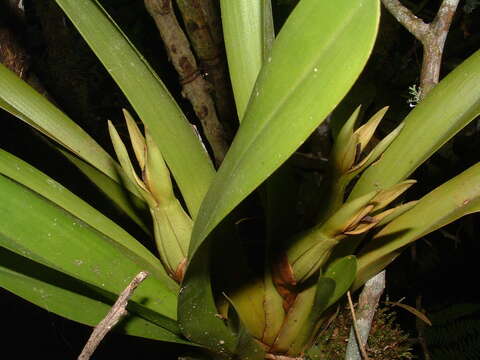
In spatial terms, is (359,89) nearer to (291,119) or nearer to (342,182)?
(342,182)

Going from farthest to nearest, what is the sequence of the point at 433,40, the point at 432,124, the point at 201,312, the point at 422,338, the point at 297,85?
the point at 422,338 → the point at 433,40 → the point at 432,124 → the point at 201,312 → the point at 297,85

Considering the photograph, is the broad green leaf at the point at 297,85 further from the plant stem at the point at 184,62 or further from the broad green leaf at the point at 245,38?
the plant stem at the point at 184,62

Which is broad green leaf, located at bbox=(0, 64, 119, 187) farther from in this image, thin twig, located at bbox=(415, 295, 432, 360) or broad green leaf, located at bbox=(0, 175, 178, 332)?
thin twig, located at bbox=(415, 295, 432, 360)

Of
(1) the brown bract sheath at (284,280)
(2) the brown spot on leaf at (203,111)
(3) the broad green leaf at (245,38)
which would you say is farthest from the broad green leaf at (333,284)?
(2) the brown spot on leaf at (203,111)

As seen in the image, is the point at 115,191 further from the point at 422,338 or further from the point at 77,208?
the point at 422,338

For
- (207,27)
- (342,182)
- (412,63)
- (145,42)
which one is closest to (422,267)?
(412,63)

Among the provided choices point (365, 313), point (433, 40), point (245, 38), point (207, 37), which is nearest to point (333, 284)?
point (365, 313)

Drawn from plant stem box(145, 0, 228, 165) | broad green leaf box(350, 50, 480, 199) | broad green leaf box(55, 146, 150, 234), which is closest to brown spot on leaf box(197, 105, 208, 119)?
plant stem box(145, 0, 228, 165)
